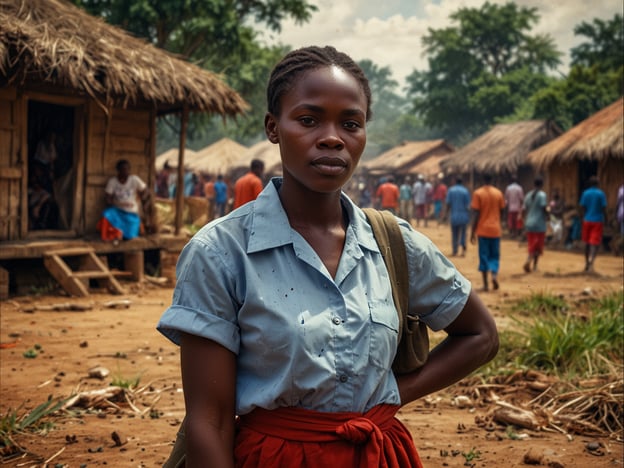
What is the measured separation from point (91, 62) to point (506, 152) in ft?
55.8

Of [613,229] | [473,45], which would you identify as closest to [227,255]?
[613,229]

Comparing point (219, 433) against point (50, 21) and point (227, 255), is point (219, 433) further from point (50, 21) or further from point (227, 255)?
point (50, 21)

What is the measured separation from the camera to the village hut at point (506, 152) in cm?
2228

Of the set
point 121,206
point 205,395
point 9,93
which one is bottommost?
point 205,395

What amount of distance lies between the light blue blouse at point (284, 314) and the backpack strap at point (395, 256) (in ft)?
0.12

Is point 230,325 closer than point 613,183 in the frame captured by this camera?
Yes

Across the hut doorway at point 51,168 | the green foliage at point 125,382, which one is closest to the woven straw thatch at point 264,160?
the hut doorway at point 51,168

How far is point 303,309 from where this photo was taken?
4.82ft

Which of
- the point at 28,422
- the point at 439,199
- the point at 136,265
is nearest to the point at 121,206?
the point at 136,265

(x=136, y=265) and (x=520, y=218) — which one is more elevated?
(x=520, y=218)

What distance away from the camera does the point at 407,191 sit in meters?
24.6

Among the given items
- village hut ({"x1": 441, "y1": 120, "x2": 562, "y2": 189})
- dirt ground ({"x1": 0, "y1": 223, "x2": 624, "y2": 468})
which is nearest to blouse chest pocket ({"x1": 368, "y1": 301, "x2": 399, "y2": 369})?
dirt ground ({"x1": 0, "y1": 223, "x2": 624, "y2": 468})

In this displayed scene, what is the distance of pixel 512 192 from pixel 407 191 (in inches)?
275

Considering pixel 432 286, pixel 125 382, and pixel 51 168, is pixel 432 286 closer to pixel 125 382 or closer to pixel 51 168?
pixel 125 382
